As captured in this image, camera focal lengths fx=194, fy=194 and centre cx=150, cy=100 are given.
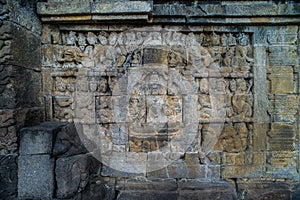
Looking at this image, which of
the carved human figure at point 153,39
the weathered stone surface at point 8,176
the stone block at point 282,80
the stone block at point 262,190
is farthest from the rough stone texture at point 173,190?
the carved human figure at point 153,39

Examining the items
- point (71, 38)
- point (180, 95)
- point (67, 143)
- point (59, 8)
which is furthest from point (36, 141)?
point (180, 95)

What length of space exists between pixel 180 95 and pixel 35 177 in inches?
93.6

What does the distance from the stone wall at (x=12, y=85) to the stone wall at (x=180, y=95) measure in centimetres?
29

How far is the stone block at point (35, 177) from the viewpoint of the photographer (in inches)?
98.9

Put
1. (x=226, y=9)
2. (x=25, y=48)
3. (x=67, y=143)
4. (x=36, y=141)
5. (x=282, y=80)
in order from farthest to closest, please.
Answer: (x=282, y=80) → (x=226, y=9) → (x=25, y=48) → (x=67, y=143) → (x=36, y=141)

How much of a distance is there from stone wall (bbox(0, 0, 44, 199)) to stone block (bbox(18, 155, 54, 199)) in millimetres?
149

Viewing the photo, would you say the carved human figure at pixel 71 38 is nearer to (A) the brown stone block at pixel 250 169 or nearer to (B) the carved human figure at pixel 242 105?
(B) the carved human figure at pixel 242 105

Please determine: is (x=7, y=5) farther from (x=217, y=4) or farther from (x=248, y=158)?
(x=248, y=158)

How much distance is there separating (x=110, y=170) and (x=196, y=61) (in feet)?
7.58

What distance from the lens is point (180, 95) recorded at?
3.23 metres

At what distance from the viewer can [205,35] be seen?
3.25 meters

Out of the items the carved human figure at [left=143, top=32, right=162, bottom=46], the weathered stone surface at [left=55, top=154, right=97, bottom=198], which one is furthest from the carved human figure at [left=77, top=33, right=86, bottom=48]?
the weathered stone surface at [left=55, top=154, right=97, bottom=198]

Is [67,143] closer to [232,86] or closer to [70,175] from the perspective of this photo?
[70,175]

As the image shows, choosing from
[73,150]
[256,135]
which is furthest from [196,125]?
[73,150]
